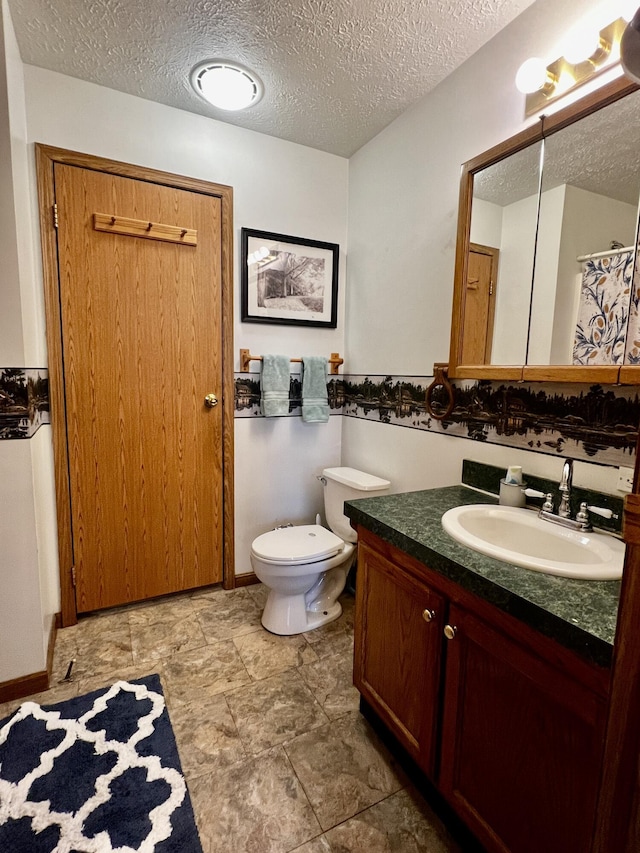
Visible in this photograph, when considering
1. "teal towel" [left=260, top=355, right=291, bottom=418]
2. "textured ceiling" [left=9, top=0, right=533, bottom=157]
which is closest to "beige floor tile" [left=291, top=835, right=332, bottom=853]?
"teal towel" [left=260, top=355, right=291, bottom=418]

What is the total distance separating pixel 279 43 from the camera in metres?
1.54

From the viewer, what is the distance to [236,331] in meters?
2.23

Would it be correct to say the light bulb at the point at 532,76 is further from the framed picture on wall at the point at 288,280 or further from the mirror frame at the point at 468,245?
the framed picture on wall at the point at 288,280

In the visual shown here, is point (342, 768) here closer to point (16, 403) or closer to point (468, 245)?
point (16, 403)

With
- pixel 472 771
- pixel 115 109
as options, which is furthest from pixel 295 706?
pixel 115 109

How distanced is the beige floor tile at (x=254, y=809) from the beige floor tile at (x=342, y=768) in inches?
1.5

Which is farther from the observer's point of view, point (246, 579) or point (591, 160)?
point (246, 579)

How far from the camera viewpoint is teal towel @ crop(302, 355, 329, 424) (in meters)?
2.36

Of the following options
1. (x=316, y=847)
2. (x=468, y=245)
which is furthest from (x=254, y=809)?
(x=468, y=245)

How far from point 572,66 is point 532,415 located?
3.45 ft

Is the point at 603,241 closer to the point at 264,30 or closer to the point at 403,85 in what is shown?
the point at 403,85

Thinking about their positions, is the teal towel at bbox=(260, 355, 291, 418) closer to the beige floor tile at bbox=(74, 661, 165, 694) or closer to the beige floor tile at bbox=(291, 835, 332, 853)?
the beige floor tile at bbox=(74, 661, 165, 694)

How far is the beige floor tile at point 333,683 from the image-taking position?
156 centimetres

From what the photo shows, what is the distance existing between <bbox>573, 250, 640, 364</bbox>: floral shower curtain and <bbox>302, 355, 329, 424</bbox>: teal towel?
139 centimetres
